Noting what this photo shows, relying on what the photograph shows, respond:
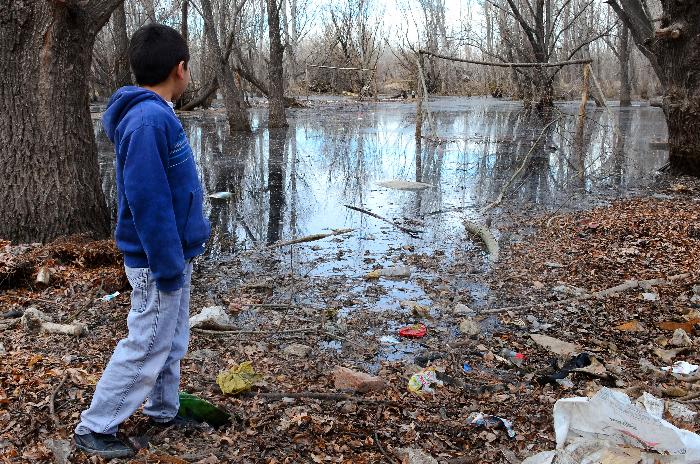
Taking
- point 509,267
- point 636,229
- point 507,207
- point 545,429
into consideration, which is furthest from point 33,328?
point 507,207

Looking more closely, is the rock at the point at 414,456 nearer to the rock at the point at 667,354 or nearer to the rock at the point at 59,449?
the rock at the point at 59,449

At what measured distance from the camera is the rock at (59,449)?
2.66 m

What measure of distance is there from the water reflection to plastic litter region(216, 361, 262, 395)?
2495 mm

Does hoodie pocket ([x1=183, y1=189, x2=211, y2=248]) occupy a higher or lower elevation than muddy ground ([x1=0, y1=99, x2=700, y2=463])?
higher


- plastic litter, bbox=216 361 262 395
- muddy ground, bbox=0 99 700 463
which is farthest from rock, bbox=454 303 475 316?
plastic litter, bbox=216 361 262 395

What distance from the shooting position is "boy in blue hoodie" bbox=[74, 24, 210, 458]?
250cm

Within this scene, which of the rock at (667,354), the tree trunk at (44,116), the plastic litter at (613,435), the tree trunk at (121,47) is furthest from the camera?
the tree trunk at (121,47)

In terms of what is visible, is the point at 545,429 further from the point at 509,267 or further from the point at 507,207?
the point at 507,207

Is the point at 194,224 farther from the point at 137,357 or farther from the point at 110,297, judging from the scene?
the point at 110,297

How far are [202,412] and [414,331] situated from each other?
176 centimetres

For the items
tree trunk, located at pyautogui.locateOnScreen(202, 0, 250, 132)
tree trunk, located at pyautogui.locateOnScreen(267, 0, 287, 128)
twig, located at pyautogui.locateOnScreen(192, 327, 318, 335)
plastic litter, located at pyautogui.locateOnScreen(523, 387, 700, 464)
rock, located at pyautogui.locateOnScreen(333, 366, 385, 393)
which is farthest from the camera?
tree trunk, located at pyautogui.locateOnScreen(267, 0, 287, 128)

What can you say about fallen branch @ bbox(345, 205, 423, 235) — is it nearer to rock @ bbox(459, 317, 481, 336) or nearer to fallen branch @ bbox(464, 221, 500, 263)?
fallen branch @ bbox(464, 221, 500, 263)

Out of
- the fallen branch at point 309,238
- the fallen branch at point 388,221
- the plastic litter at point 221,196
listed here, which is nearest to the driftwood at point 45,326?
the fallen branch at point 309,238

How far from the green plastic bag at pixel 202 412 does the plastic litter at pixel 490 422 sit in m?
1.18
